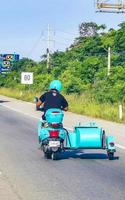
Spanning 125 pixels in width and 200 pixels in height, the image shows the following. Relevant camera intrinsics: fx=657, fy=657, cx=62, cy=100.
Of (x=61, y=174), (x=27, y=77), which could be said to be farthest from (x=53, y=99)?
(x=27, y=77)

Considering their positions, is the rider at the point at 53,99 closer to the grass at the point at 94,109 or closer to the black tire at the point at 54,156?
the black tire at the point at 54,156

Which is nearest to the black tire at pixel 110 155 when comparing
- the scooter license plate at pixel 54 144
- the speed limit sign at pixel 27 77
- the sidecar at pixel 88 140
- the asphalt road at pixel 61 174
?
the sidecar at pixel 88 140

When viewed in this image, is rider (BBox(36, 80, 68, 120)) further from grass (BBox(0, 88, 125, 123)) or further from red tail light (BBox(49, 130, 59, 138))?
grass (BBox(0, 88, 125, 123))

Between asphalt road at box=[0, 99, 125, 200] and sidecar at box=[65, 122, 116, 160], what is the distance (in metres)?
0.33

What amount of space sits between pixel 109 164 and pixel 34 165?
1637 millimetres

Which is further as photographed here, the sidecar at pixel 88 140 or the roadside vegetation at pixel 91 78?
the roadside vegetation at pixel 91 78

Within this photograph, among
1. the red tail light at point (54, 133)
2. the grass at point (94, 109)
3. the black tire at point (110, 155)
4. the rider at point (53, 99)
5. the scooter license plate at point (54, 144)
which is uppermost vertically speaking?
the rider at point (53, 99)

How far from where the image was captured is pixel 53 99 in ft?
47.9

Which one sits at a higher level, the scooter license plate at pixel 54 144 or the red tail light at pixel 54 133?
the red tail light at pixel 54 133

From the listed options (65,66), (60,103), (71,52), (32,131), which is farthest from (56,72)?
(60,103)

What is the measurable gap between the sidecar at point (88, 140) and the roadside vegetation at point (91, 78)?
48.0 feet

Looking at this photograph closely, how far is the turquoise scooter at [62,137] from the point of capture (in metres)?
14.1

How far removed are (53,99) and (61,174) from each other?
2.82 m

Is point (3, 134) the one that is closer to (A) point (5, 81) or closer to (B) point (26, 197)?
(B) point (26, 197)
